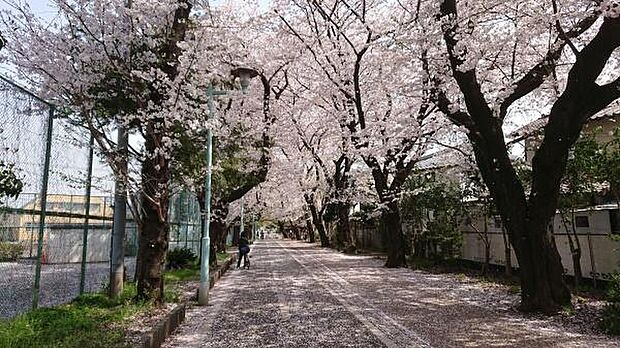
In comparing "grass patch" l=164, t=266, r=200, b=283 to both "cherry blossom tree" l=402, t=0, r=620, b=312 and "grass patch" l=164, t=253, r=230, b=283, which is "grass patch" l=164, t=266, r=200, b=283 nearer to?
"grass patch" l=164, t=253, r=230, b=283

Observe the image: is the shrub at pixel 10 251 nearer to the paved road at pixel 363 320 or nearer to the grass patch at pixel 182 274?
the paved road at pixel 363 320

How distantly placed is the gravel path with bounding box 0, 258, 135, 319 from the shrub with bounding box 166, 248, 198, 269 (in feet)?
19.5

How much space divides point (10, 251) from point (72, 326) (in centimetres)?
124

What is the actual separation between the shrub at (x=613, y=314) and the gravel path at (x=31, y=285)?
806 centimetres

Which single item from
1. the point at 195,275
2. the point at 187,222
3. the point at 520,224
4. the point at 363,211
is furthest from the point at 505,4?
the point at 363,211

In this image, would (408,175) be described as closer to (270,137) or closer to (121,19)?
(270,137)

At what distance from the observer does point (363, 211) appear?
29109mm

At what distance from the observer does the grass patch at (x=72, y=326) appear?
5.28 meters

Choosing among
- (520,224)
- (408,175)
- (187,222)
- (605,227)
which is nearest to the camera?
(520,224)

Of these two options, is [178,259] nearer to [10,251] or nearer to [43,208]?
[43,208]

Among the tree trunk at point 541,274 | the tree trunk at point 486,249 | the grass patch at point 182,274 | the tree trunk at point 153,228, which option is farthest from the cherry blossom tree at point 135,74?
the tree trunk at point 486,249

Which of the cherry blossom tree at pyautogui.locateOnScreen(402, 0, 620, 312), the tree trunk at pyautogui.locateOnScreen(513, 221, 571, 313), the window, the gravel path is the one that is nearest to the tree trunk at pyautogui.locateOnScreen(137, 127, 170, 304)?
the gravel path

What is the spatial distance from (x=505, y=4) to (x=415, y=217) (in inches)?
404

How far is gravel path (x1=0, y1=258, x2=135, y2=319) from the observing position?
6.12 m
